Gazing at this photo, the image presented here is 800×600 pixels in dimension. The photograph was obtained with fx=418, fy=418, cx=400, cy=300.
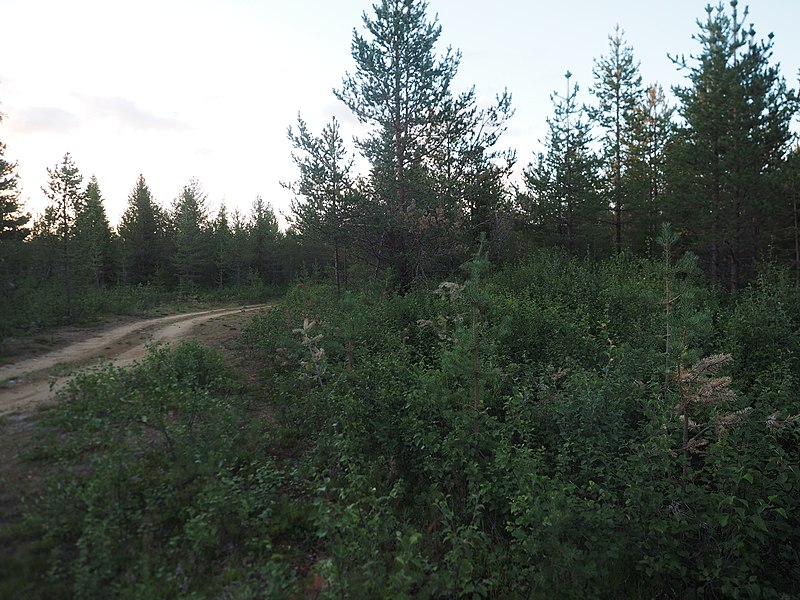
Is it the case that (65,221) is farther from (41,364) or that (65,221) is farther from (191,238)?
(191,238)

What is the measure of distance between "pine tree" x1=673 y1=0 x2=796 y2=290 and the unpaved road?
65.1ft

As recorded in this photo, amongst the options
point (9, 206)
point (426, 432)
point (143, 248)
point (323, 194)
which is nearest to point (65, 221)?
point (9, 206)

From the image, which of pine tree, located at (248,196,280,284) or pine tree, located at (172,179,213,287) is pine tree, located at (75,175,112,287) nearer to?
pine tree, located at (172,179,213,287)

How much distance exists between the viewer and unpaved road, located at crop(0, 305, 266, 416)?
6.39m

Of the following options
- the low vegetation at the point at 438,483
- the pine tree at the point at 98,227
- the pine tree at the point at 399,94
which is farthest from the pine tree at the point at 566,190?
the pine tree at the point at 98,227

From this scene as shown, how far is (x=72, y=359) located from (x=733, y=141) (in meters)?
22.3

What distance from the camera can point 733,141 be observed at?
1595cm

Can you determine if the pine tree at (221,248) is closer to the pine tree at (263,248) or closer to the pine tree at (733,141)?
the pine tree at (263,248)

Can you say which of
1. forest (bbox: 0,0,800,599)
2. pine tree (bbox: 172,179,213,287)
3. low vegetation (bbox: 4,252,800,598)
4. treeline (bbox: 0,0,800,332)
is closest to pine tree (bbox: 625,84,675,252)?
treeline (bbox: 0,0,800,332)

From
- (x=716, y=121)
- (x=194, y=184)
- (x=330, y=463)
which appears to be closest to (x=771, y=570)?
(x=330, y=463)

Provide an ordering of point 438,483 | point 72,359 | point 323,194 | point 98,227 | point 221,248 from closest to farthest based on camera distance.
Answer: point 438,483 < point 72,359 < point 323,194 < point 98,227 < point 221,248

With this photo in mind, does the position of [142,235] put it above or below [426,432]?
above

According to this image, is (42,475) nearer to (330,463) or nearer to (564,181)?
(330,463)

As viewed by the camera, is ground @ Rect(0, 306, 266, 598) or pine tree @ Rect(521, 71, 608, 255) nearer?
ground @ Rect(0, 306, 266, 598)
